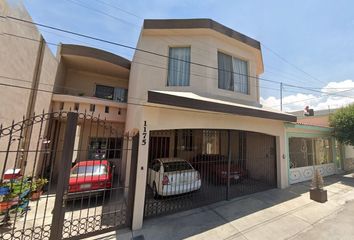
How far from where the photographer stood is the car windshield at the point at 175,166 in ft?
21.5

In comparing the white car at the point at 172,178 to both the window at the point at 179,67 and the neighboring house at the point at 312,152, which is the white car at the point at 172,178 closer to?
the window at the point at 179,67

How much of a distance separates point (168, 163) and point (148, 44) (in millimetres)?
5518

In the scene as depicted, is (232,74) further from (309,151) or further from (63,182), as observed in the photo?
(63,182)

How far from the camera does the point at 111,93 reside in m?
12.2

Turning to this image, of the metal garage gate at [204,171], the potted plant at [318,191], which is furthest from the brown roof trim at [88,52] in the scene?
the potted plant at [318,191]

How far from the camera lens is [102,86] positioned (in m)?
11.9

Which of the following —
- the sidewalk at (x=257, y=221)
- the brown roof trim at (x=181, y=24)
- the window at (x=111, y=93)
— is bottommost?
the sidewalk at (x=257, y=221)

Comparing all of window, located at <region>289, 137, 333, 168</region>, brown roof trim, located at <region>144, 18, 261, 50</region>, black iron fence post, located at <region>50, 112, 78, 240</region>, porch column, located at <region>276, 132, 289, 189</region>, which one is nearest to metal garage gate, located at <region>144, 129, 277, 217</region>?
porch column, located at <region>276, 132, 289, 189</region>

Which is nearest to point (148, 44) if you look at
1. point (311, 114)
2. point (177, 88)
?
point (177, 88)

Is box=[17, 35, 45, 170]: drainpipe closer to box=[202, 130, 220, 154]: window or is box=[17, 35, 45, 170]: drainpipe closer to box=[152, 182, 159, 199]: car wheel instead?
box=[152, 182, 159, 199]: car wheel

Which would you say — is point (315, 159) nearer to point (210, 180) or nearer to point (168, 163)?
point (210, 180)

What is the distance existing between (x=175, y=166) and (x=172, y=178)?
2.16 ft

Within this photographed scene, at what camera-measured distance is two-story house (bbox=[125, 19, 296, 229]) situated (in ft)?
20.8

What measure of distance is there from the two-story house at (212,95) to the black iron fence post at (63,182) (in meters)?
2.21
